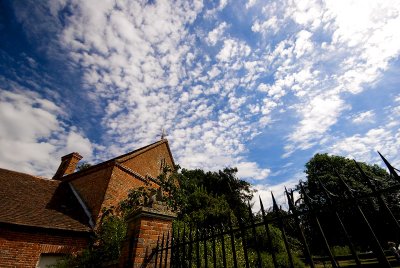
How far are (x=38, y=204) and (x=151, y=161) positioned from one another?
25.2 feet

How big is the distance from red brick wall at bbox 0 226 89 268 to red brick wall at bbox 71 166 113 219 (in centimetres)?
178

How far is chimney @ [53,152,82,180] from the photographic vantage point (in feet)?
56.5

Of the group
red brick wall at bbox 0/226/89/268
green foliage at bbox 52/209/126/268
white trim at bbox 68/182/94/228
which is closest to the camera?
red brick wall at bbox 0/226/89/268

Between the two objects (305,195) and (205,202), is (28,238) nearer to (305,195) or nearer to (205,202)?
(305,195)

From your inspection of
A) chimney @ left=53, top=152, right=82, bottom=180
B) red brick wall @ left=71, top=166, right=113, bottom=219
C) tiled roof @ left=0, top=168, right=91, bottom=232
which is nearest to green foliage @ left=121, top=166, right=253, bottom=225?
red brick wall @ left=71, top=166, right=113, bottom=219

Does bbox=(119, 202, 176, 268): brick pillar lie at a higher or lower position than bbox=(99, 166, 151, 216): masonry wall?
lower

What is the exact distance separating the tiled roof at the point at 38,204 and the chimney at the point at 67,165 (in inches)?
93.3

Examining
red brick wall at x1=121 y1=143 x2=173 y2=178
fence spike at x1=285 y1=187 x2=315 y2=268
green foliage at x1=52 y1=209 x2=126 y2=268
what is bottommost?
fence spike at x1=285 y1=187 x2=315 y2=268

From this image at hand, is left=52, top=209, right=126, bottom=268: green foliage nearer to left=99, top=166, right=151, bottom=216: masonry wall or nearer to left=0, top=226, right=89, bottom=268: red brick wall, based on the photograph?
left=0, top=226, right=89, bottom=268: red brick wall

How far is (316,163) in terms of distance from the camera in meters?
31.2

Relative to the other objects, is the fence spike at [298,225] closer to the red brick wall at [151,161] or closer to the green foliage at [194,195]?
the green foliage at [194,195]

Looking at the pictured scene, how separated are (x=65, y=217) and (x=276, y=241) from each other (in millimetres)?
11847

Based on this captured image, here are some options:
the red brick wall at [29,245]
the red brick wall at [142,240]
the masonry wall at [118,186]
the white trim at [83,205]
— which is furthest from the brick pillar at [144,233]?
the masonry wall at [118,186]

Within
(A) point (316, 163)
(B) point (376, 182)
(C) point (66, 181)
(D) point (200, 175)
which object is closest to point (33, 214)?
(C) point (66, 181)
